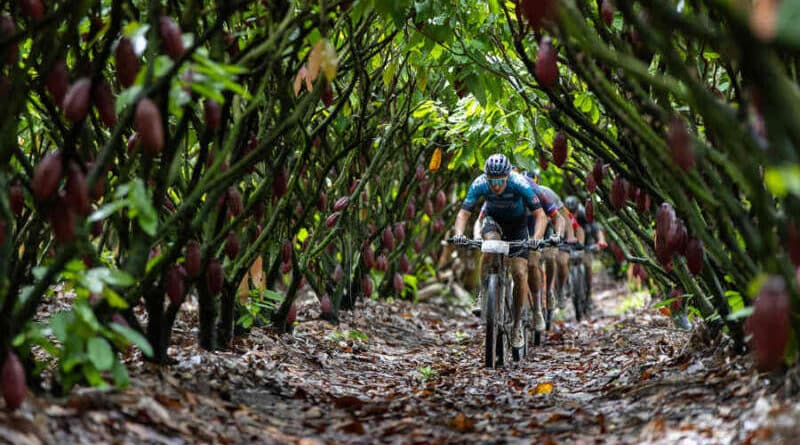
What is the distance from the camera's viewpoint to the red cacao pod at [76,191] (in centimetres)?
288

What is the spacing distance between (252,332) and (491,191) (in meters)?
1.99

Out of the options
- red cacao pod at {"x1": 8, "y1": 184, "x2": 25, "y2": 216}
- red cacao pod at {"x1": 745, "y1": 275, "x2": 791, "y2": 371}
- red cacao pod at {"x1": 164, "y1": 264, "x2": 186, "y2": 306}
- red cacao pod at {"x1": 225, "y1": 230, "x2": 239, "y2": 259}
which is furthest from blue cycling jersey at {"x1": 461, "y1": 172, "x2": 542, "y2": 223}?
red cacao pod at {"x1": 745, "y1": 275, "x2": 791, "y2": 371}

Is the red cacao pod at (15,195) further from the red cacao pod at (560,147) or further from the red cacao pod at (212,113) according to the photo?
the red cacao pod at (560,147)

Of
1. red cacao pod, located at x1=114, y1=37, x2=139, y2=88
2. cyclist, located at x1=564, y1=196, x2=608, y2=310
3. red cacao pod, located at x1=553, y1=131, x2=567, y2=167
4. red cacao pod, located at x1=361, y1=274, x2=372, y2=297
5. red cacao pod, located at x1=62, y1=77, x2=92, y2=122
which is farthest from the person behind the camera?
cyclist, located at x1=564, y1=196, x2=608, y2=310

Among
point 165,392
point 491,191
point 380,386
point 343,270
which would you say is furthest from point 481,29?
point 343,270

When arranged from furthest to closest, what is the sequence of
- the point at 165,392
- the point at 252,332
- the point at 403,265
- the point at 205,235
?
the point at 403,265
the point at 252,332
the point at 205,235
the point at 165,392

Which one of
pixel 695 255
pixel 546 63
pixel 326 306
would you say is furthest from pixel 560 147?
pixel 326 306

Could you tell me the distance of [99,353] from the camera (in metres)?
2.95

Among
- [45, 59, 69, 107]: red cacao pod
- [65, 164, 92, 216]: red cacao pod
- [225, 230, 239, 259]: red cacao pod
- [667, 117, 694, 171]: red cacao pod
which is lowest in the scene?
[225, 230, 239, 259]: red cacao pod

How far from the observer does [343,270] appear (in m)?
7.77

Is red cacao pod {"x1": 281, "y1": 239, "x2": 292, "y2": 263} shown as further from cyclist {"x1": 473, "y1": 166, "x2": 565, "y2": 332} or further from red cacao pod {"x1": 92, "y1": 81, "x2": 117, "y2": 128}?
red cacao pod {"x1": 92, "y1": 81, "x2": 117, "y2": 128}

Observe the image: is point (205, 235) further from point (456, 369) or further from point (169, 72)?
point (456, 369)

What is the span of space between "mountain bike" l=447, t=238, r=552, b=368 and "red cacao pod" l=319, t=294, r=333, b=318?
169 cm

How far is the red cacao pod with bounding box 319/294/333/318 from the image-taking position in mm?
7488
